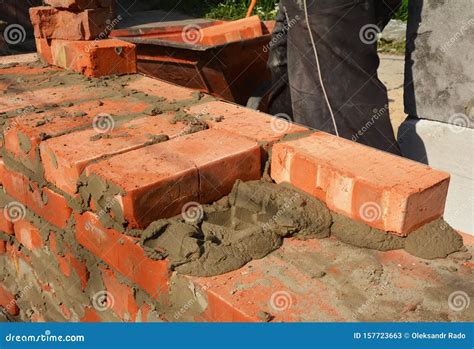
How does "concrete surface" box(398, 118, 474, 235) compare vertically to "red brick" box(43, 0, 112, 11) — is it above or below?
below

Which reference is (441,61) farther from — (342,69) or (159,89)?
(159,89)

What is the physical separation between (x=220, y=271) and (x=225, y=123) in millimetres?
862

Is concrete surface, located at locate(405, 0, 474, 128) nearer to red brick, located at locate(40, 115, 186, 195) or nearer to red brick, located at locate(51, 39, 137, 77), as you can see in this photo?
red brick, located at locate(40, 115, 186, 195)

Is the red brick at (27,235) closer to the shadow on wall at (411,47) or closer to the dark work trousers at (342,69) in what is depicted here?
the dark work trousers at (342,69)

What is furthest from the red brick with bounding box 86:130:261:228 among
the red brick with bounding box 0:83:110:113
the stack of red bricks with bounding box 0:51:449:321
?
the red brick with bounding box 0:83:110:113

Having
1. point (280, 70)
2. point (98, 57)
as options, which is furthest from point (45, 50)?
point (280, 70)

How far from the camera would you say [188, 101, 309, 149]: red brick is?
2168mm

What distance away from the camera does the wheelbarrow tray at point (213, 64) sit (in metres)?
4.89

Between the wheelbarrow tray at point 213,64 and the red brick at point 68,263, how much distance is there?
2822 millimetres

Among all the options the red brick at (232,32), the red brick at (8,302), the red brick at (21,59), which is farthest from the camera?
the red brick at (232,32)

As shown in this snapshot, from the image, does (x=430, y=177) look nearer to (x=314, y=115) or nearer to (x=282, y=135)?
(x=282, y=135)

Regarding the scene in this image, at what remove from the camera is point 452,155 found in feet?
9.52

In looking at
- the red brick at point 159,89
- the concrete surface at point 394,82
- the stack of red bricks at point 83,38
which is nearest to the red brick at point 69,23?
the stack of red bricks at point 83,38

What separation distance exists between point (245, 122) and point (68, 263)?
0.93m
